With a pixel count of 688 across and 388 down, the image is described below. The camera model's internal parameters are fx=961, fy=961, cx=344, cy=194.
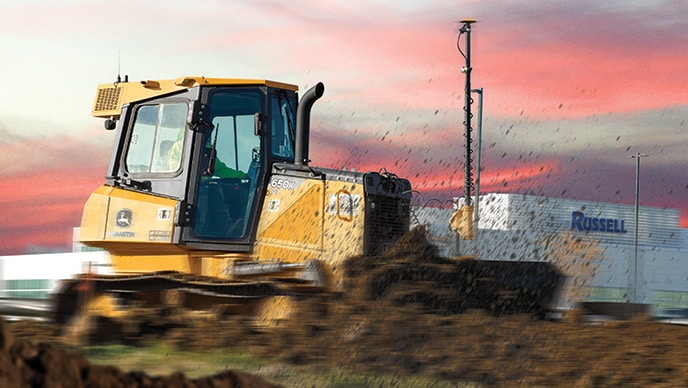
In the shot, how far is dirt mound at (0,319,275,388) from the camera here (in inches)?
210

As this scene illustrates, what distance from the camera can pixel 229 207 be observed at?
470 inches

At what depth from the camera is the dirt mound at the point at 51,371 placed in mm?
5340

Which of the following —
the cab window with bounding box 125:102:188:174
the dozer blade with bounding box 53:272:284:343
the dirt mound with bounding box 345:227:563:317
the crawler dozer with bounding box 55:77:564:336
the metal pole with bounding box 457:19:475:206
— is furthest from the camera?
the metal pole with bounding box 457:19:475:206

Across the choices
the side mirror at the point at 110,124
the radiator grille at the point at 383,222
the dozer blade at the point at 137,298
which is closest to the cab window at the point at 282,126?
the radiator grille at the point at 383,222

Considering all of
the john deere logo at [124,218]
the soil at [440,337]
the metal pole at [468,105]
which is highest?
the metal pole at [468,105]

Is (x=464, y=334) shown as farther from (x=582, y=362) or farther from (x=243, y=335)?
(x=243, y=335)

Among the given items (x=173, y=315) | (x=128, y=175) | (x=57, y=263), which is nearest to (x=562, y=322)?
(x=173, y=315)

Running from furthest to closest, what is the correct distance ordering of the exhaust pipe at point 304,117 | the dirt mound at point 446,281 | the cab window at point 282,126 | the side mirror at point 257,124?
1. the cab window at point 282,126
2. the exhaust pipe at point 304,117
3. the side mirror at point 257,124
4. the dirt mound at point 446,281

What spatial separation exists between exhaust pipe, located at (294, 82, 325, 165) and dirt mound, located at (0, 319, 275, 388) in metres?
6.31

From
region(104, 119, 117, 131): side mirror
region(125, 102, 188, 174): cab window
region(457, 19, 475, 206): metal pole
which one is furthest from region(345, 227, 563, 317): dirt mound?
region(457, 19, 475, 206): metal pole

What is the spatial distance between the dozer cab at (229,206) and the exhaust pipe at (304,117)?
0.05ft

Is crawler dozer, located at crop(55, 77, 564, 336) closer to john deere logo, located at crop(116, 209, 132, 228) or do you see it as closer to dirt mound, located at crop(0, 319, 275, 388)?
john deere logo, located at crop(116, 209, 132, 228)

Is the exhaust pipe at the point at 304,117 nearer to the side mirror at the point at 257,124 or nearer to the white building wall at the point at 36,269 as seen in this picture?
the side mirror at the point at 257,124

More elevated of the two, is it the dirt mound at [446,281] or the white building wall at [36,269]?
the dirt mound at [446,281]
